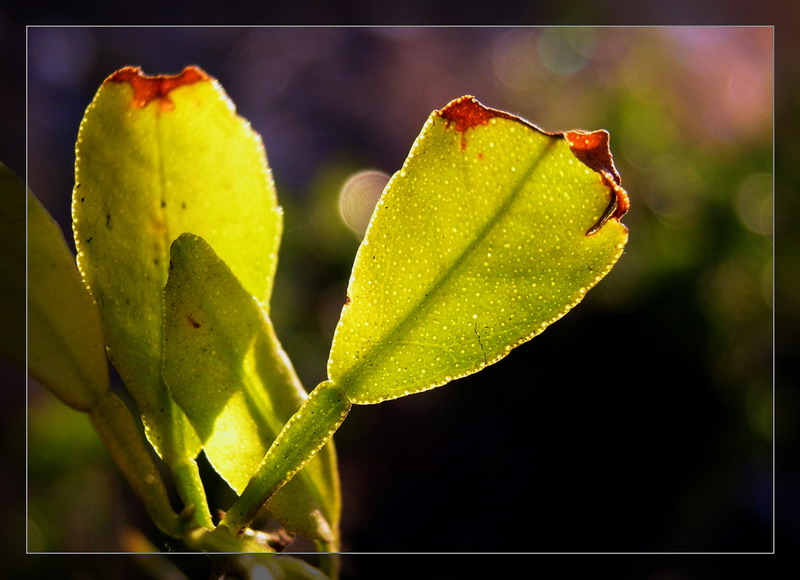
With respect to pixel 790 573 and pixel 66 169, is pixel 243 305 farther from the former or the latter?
pixel 790 573

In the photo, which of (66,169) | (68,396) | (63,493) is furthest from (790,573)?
(66,169)

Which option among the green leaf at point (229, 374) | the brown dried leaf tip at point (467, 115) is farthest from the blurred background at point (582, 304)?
the brown dried leaf tip at point (467, 115)

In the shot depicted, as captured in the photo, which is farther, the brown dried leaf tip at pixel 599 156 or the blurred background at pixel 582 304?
the blurred background at pixel 582 304

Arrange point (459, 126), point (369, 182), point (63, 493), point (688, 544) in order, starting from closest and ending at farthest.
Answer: point (459, 126), point (63, 493), point (688, 544), point (369, 182)

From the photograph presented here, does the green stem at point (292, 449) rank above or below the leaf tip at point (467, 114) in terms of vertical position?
below

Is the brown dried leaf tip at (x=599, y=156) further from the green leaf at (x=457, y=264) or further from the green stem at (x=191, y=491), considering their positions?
the green stem at (x=191, y=491)

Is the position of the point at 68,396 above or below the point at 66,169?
below
